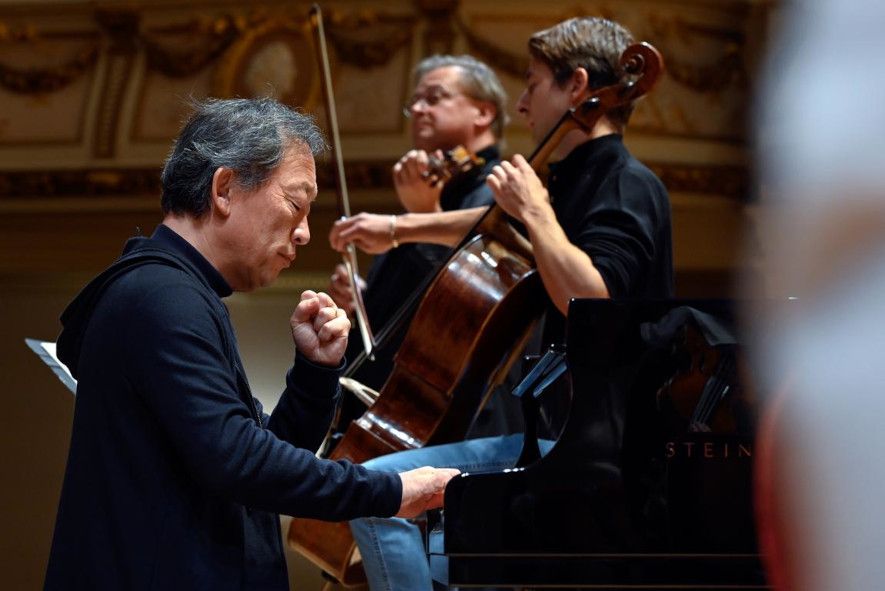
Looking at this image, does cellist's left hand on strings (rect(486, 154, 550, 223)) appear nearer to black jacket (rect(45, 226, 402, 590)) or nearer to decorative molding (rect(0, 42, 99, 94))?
black jacket (rect(45, 226, 402, 590))

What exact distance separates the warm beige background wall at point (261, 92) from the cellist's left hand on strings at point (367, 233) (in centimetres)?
204

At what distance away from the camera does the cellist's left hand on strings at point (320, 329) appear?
1.80m

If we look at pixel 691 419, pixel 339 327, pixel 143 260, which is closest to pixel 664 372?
pixel 691 419

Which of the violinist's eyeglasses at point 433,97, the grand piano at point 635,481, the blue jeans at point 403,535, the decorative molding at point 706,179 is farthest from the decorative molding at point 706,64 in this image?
the grand piano at point 635,481

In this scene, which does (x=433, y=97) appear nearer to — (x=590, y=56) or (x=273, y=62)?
(x=590, y=56)

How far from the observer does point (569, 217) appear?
2.79 meters

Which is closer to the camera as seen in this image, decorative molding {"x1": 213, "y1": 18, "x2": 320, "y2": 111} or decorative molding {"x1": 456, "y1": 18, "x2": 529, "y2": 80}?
decorative molding {"x1": 456, "y1": 18, "x2": 529, "y2": 80}

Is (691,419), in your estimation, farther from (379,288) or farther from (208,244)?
(379,288)

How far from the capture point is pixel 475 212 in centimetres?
315

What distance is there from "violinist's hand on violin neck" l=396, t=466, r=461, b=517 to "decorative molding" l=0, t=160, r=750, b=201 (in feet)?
12.7

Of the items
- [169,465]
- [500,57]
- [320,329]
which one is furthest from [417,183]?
[500,57]

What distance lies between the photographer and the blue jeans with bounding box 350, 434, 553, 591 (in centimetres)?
249

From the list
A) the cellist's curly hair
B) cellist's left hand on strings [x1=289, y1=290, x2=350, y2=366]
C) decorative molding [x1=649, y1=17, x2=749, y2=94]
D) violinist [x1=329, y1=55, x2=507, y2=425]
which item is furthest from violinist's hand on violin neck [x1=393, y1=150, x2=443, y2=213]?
decorative molding [x1=649, y1=17, x2=749, y2=94]

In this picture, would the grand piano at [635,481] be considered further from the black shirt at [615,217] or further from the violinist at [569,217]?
the black shirt at [615,217]
